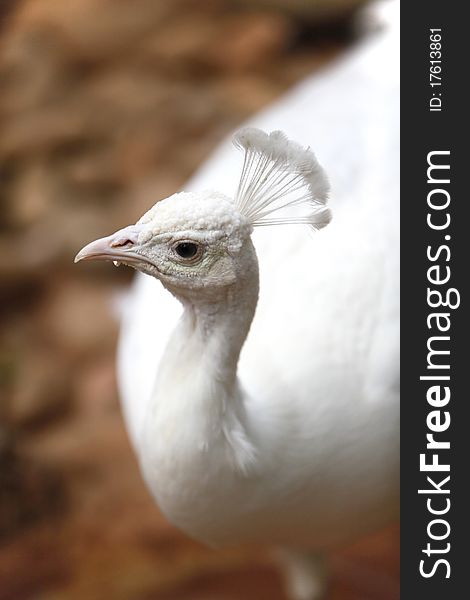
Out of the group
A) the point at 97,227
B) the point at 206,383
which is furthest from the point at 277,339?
the point at 97,227

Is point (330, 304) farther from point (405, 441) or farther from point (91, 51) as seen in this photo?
point (91, 51)

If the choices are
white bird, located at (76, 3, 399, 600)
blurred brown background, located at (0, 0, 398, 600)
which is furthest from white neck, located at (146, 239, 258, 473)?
blurred brown background, located at (0, 0, 398, 600)

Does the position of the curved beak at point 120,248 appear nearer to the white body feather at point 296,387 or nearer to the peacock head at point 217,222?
the peacock head at point 217,222

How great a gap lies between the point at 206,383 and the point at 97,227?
113 cm

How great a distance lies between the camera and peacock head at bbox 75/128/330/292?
733 mm

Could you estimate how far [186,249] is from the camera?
2.45 ft

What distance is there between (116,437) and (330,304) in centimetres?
81

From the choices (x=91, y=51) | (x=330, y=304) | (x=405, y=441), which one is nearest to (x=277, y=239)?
(x=330, y=304)

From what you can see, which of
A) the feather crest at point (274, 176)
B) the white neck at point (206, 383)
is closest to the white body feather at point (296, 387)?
the white neck at point (206, 383)

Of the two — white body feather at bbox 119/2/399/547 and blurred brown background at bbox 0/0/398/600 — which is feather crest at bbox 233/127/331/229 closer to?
white body feather at bbox 119/2/399/547

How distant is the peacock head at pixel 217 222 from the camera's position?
0.73 meters

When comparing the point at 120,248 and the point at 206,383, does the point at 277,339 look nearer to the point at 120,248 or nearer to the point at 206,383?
the point at 206,383

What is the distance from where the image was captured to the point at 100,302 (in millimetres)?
1892

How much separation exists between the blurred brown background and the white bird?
37 cm
